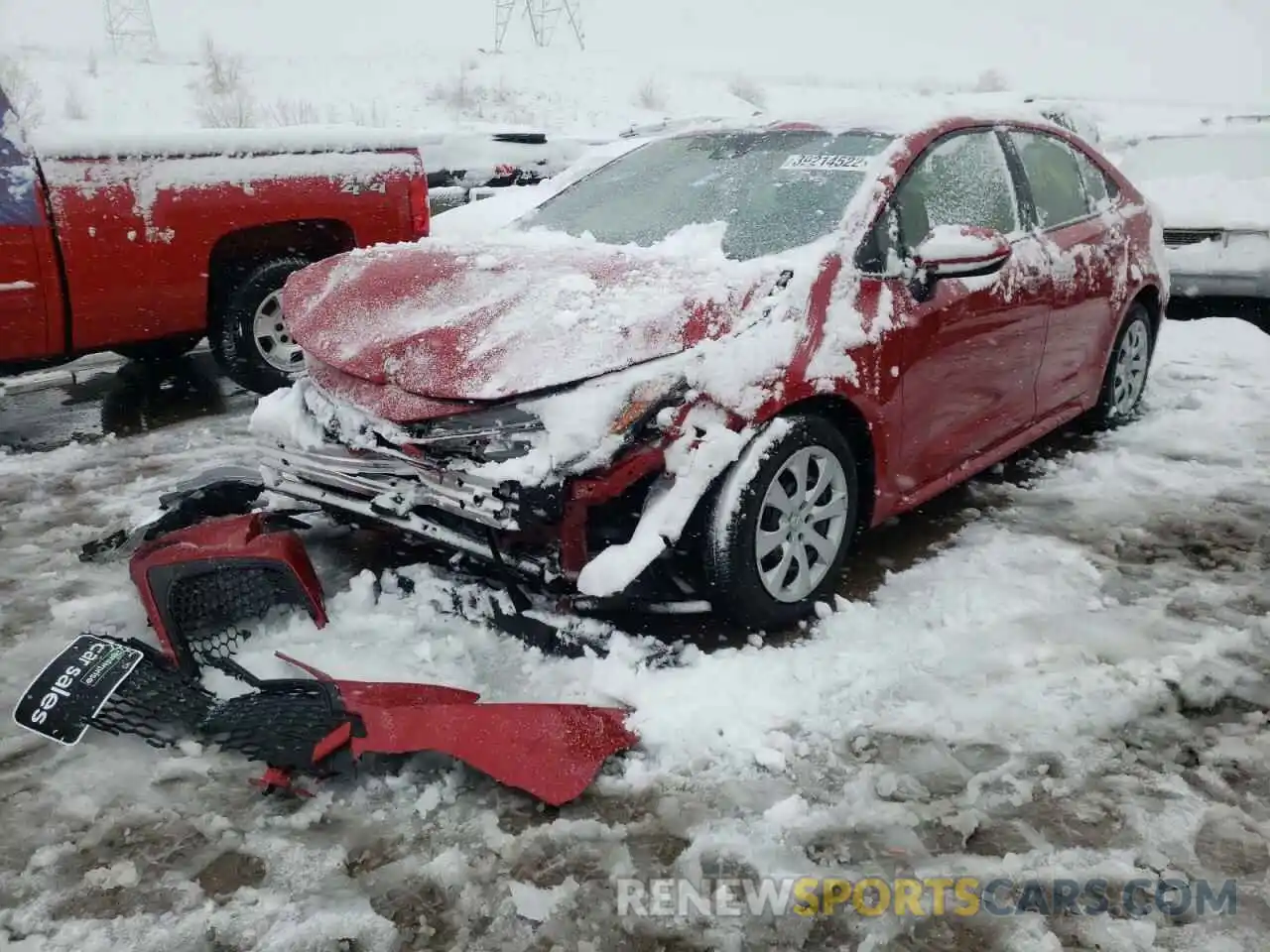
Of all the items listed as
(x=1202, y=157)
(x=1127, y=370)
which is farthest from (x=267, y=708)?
(x=1202, y=157)

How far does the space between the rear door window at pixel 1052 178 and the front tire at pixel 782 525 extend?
1.76 m

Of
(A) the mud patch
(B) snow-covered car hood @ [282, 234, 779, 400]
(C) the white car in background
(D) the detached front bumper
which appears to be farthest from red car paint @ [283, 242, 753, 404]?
(C) the white car in background

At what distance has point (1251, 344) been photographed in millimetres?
7016

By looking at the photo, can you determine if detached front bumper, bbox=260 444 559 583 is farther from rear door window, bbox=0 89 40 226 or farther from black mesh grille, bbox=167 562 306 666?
rear door window, bbox=0 89 40 226

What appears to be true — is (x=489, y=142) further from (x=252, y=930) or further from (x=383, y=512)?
(x=252, y=930)

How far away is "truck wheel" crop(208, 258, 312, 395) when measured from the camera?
18.4ft

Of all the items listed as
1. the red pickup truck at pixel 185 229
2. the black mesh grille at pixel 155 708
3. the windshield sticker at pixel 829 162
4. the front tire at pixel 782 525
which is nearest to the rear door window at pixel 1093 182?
the windshield sticker at pixel 829 162

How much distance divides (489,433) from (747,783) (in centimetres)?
115

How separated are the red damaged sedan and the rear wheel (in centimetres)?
88

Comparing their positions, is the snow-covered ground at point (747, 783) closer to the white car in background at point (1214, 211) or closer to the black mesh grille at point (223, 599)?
the black mesh grille at point (223, 599)

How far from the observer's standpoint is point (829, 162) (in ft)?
12.0

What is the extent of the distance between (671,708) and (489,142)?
8.98 meters

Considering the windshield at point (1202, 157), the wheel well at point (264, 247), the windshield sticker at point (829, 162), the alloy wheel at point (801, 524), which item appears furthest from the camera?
the windshield at point (1202, 157)

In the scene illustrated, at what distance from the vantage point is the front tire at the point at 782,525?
2.94m
